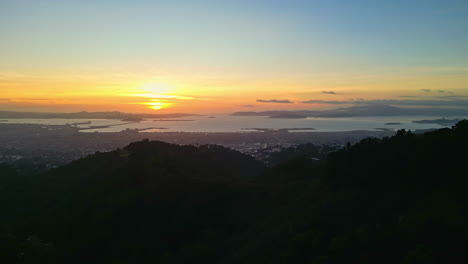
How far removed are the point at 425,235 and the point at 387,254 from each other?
3.16 ft

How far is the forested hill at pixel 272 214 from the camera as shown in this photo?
7.94 metres

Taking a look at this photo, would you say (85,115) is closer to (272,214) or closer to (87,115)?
(87,115)

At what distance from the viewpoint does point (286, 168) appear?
21953mm

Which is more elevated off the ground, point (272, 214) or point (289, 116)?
point (289, 116)

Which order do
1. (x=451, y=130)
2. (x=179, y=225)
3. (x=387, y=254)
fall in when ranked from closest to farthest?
1. (x=387, y=254)
2. (x=451, y=130)
3. (x=179, y=225)

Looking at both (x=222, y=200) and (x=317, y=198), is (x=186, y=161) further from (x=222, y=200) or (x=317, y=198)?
(x=317, y=198)

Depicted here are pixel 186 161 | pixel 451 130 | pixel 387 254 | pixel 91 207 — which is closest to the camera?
pixel 387 254

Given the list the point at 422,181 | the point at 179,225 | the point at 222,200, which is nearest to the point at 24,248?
the point at 179,225

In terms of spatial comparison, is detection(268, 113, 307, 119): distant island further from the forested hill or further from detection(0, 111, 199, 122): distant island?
the forested hill

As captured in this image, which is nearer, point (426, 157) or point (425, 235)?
point (425, 235)

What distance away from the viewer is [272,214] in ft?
44.7

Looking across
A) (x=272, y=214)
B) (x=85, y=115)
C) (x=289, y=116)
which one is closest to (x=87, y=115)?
(x=85, y=115)

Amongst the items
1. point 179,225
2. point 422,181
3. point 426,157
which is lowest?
point 179,225

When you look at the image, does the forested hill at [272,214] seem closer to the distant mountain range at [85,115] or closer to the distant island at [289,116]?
the distant mountain range at [85,115]
